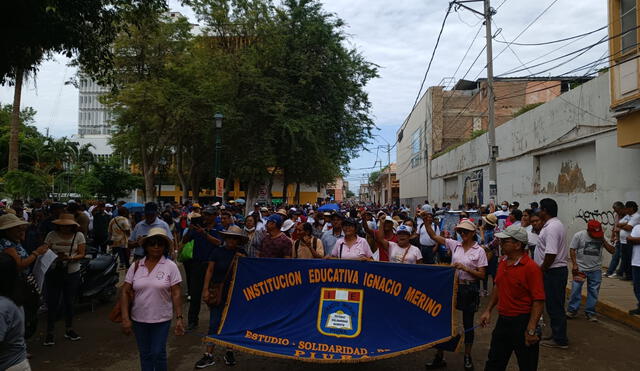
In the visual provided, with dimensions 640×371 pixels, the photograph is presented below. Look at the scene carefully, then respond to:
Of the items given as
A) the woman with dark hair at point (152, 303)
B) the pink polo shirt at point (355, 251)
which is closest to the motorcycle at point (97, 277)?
the woman with dark hair at point (152, 303)

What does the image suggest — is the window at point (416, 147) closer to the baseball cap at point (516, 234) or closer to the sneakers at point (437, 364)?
the sneakers at point (437, 364)

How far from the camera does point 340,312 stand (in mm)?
5320

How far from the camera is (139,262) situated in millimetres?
4535

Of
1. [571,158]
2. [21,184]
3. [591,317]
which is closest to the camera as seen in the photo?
[591,317]

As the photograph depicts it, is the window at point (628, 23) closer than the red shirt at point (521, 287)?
No

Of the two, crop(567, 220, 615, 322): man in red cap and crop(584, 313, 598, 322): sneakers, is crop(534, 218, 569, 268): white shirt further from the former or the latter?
crop(584, 313, 598, 322): sneakers

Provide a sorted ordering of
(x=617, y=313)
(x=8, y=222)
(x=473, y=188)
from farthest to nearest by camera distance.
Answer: (x=473, y=188), (x=617, y=313), (x=8, y=222)

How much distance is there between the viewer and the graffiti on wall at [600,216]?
12.8m

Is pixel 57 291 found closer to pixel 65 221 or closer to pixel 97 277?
pixel 65 221

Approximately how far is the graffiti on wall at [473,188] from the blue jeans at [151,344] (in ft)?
72.3

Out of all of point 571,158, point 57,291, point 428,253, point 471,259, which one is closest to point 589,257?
point 428,253

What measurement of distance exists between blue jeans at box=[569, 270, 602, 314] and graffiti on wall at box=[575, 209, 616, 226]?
552 centimetres

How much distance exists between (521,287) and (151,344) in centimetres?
338

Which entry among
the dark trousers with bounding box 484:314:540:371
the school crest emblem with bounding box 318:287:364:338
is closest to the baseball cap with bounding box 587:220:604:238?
the dark trousers with bounding box 484:314:540:371
